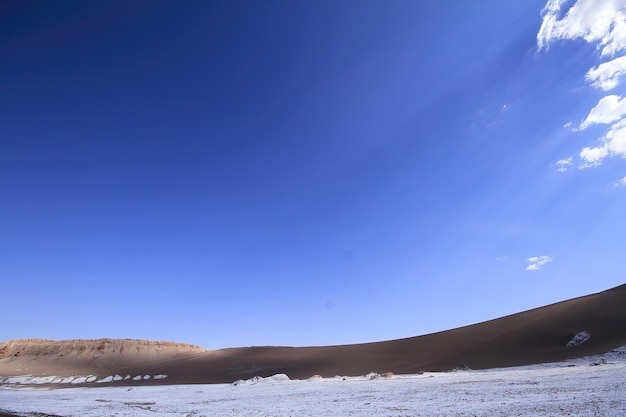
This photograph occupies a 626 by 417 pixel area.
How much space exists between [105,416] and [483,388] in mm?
19881

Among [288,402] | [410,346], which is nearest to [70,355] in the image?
[410,346]

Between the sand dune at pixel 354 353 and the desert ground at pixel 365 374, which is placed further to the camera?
the sand dune at pixel 354 353

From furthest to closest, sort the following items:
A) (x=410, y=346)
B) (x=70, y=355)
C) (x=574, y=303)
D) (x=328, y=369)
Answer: (x=70, y=355) → (x=410, y=346) → (x=328, y=369) → (x=574, y=303)

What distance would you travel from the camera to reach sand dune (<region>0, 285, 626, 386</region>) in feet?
134

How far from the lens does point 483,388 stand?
20.5 metres

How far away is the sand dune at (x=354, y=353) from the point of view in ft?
134

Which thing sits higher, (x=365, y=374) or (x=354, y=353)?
(x=354, y=353)

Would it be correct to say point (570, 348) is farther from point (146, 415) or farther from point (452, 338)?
point (146, 415)

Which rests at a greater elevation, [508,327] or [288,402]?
[508,327]

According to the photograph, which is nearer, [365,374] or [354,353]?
[365,374]

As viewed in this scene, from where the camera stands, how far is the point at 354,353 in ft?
218

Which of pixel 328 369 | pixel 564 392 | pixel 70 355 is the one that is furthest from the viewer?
pixel 70 355

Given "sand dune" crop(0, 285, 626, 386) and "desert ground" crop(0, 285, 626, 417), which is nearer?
"desert ground" crop(0, 285, 626, 417)

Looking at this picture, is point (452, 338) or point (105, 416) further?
point (452, 338)
